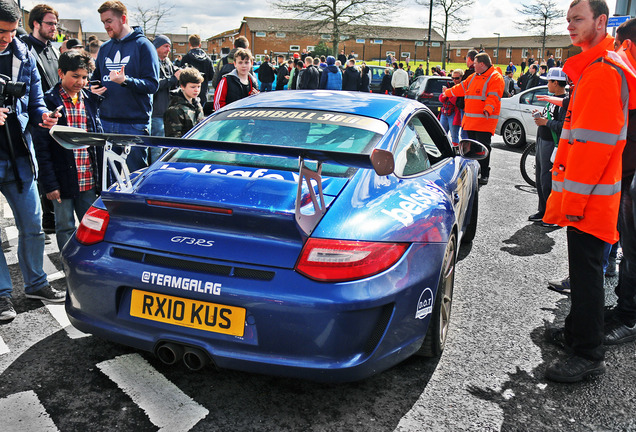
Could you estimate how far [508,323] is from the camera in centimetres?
366

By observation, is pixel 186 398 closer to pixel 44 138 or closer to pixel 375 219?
pixel 375 219

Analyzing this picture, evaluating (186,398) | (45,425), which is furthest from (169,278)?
(45,425)

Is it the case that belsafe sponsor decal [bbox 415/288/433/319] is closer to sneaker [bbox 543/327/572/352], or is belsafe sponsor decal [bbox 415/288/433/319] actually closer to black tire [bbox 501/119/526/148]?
sneaker [bbox 543/327/572/352]

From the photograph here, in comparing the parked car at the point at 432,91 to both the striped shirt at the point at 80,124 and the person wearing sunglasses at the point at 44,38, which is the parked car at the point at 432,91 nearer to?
the person wearing sunglasses at the point at 44,38

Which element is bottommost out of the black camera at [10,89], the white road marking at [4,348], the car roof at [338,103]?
the white road marking at [4,348]

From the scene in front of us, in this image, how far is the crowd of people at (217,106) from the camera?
9.10 feet

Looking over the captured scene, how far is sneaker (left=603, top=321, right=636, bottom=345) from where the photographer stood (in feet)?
11.1

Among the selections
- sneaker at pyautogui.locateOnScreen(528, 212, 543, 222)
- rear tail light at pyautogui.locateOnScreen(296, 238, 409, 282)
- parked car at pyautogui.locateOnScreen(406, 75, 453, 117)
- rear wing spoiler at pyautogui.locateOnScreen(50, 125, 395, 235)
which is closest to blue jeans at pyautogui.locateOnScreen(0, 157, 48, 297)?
rear wing spoiler at pyautogui.locateOnScreen(50, 125, 395, 235)

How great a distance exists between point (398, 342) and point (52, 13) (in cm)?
534

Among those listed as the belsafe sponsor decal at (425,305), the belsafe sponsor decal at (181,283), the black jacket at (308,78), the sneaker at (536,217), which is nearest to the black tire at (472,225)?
the sneaker at (536,217)

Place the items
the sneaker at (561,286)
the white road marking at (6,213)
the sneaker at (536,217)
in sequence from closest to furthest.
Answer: the sneaker at (561,286)
the white road marking at (6,213)
the sneaker at (536,217)

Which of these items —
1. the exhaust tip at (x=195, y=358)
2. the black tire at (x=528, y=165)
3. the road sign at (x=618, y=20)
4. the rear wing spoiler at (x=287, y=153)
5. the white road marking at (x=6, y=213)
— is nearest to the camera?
the rear wing spoiler at (x=287, y=153)

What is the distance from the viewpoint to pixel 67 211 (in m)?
4.16

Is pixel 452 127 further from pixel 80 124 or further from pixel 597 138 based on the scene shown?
pixel 597 138
